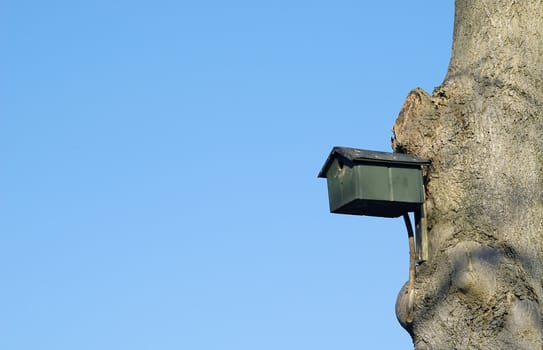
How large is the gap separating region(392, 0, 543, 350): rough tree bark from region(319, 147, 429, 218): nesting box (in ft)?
0.29

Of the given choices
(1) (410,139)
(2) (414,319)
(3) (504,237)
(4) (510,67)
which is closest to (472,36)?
(4) (510,67)

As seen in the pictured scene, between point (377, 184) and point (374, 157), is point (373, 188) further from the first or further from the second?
point (374, 157)


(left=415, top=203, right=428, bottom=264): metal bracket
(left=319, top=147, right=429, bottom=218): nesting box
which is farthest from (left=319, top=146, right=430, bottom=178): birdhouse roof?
(left=415, top=203, right=428, bottom=264): metal bracket

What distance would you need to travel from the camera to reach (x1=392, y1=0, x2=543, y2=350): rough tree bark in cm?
396

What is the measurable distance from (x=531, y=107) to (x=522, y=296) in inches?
32.1

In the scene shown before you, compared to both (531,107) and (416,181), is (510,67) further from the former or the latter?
(416,181)

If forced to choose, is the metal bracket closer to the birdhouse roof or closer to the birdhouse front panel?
the birdhouse front panel

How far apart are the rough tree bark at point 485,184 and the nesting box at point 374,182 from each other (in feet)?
0.29

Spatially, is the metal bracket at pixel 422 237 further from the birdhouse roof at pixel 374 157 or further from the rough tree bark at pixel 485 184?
the birdhouse roof at pixel 374 157

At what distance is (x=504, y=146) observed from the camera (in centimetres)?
412

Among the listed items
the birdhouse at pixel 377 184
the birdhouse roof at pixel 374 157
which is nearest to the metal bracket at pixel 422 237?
the birdhouse at pixel 377 184

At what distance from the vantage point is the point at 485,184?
4.09 m

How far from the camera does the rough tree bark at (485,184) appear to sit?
13.0 feet

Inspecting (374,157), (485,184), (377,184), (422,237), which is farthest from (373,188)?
(485,184)
